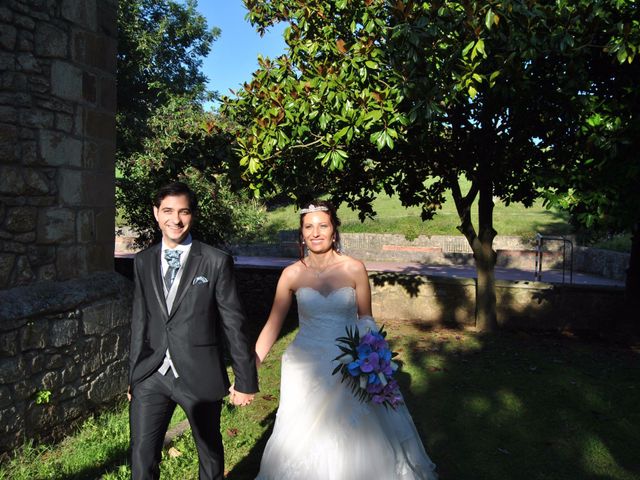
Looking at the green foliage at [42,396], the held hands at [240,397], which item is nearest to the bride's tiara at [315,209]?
the held hands at [240,397]

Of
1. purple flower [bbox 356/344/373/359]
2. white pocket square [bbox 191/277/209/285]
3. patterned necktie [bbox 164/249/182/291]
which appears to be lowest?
purple flower [bbox 356/344/373/359]

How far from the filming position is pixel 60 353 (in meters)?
5.47

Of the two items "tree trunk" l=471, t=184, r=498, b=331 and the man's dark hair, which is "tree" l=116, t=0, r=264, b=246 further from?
the man's dark hair

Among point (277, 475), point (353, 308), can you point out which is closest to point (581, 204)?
point (353, 308)

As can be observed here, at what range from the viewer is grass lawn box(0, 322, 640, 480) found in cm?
490

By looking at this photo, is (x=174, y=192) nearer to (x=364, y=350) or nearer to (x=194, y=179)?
(x=364, y=350)

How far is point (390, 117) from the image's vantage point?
22.0 ft

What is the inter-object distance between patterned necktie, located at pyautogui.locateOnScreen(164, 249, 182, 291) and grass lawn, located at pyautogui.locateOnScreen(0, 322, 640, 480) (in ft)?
6.70

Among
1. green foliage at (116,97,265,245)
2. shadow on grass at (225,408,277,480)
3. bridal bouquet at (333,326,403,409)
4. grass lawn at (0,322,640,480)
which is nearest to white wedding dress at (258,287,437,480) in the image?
bridal bouquet at (333,326,403,409)

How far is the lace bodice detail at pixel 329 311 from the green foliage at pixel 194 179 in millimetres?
6180

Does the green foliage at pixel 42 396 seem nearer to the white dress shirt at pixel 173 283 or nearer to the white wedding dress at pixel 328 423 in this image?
the white dress shirt at pixel 173 283

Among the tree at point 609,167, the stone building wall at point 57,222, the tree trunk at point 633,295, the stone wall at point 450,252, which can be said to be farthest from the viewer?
the stone wall at point 450,252

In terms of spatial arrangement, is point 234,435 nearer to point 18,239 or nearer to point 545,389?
point 18,239

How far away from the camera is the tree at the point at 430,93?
21.6 ft
